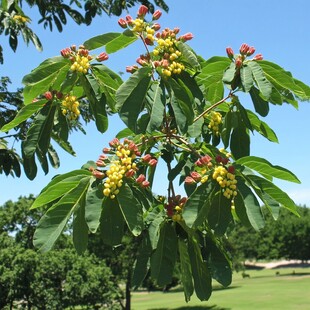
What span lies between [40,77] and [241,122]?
3.62ft

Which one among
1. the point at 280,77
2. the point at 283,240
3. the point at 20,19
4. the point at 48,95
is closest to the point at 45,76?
the point at 48,95

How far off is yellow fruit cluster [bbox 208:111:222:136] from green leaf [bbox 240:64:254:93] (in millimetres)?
529

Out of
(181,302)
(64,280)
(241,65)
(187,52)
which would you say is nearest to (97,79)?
(187,52)

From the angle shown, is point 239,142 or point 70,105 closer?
point 70,105

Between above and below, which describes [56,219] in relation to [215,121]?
below

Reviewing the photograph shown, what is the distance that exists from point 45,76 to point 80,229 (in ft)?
2.53

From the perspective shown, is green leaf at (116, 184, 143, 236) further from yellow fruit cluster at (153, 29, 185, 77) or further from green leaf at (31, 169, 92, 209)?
yellow fruit cluster at (153, 29, 185, 77)

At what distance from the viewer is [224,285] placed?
232cm

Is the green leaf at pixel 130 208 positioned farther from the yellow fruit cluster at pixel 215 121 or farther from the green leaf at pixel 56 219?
the yellow fruit cluster at pixel 215 121

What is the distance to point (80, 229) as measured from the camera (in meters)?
2.12

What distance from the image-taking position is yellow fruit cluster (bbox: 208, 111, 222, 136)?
9.24 feet

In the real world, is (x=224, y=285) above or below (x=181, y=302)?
above

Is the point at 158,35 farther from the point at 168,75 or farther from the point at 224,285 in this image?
the point at 224,285

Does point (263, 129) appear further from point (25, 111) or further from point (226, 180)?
point (25, 111)
